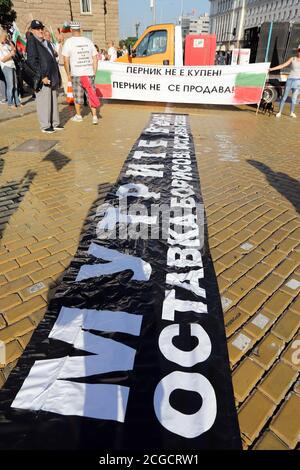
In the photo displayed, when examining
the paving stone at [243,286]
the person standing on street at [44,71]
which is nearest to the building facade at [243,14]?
the person standing on street at [44,71]

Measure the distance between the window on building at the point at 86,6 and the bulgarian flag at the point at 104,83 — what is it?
27573mm

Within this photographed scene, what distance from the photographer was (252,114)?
959 centimetres

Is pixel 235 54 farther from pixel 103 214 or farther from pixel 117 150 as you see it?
pixel 103 214

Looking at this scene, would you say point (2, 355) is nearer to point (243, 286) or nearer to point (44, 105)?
point (243, 286)

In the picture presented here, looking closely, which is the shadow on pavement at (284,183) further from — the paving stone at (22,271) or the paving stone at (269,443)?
the paving stone at (22,271)

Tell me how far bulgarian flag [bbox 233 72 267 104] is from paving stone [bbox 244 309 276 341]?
29.6 feet

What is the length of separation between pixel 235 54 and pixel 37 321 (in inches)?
793

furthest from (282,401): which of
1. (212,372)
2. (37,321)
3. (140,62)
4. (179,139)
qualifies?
(140,62)

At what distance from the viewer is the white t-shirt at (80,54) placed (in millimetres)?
6695

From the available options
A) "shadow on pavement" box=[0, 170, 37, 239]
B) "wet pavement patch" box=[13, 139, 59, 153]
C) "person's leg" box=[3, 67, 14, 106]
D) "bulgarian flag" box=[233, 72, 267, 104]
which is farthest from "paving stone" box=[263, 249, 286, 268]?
"person's leg" box=[3, 67, 14, 106]

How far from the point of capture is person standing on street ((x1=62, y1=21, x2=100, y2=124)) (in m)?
6.68

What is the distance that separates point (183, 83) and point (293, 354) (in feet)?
31.6

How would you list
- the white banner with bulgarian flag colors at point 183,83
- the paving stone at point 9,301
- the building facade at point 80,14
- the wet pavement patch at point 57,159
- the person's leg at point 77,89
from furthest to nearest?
the building facade at point 80,14 < the white banner with bulgarian flag colors at point 183,83 < the person's leg at point 77,89 < the wet pavement patch at point 57,159 < the paving stone at point 9,301

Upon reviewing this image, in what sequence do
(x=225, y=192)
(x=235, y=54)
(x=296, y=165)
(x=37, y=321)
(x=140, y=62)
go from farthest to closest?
(x=235, y=54)
(x=140, y=62)
(x=296, y=165)
(x=225, y=192)
(x=37, y=321)
